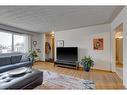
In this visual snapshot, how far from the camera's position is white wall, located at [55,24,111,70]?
615 centimetres

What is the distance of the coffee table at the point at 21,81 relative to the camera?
8.52ft

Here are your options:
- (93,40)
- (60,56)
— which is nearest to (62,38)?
(60,56)

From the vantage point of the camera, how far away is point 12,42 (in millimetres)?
7668

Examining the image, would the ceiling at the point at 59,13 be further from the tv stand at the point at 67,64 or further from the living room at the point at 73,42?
the tv stand at the point at 67,64

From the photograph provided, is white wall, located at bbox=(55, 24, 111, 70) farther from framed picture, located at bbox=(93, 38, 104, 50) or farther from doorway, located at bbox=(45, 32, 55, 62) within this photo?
doorway, located at bbox=(45, 32, 55, 62)

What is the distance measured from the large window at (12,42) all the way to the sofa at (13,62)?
1558 millimetres

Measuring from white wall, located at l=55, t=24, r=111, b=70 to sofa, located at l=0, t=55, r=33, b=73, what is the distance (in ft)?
8.89

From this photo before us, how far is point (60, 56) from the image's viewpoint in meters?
7.46

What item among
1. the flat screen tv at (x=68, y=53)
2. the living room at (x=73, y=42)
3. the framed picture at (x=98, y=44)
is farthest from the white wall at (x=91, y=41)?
the flat screen tv at (x=68, y=53)

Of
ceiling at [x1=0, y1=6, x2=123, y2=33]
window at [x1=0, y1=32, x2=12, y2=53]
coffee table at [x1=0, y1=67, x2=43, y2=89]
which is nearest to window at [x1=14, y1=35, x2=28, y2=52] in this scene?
window at [x1=0, y1=32, x2=12, y2=53]
